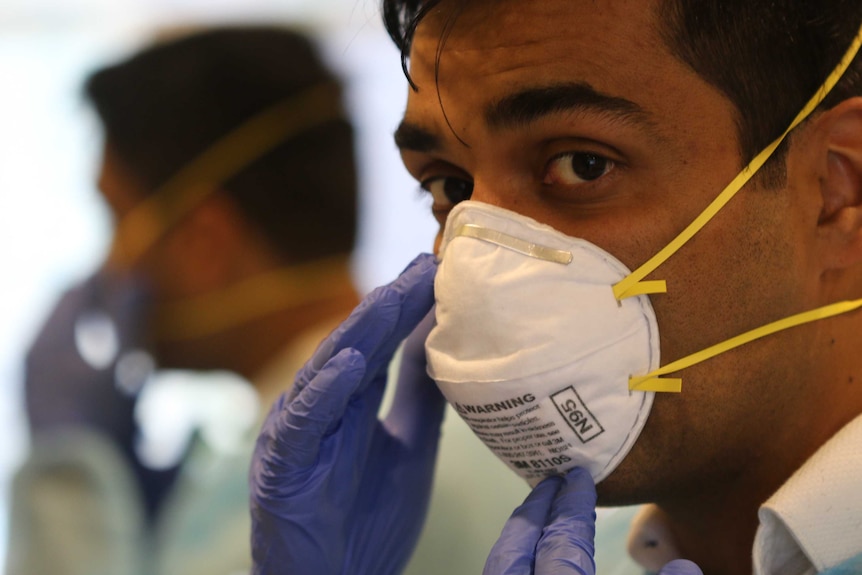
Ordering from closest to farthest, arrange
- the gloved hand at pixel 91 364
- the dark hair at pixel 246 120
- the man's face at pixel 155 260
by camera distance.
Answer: the dark hair at pixel 246 120
the man's face at pixel 155 260
the gloved hand at pixel 91 364

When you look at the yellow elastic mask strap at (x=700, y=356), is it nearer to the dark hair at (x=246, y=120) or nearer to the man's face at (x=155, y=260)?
the dark hair at (x=246, y=120)

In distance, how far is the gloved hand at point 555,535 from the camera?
3.56 ft

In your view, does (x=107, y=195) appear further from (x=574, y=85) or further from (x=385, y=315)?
(x=574, y=85)

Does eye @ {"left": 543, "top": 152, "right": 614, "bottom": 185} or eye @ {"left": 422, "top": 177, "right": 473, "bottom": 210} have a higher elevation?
eye @ {"left": 422, "top": 177, "right": 473, "bottom": 210}

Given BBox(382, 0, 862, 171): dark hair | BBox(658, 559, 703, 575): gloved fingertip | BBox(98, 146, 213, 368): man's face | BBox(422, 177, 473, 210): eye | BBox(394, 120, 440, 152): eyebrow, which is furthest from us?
BBox(98, 146, 213, 368): man's face

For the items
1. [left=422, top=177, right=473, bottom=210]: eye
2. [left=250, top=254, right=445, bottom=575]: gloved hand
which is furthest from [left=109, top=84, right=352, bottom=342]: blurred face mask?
[left=422, top=177, right=473, bottom=210]: eye

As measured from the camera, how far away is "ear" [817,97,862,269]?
119cm

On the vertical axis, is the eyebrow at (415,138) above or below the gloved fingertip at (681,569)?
above

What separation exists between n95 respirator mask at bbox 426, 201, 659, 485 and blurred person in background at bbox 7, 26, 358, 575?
4.25 ft

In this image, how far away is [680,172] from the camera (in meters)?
1.17

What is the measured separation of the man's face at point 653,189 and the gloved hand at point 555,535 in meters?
0.07

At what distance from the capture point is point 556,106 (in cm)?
118

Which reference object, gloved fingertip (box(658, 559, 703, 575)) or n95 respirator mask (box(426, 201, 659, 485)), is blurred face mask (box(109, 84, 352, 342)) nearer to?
n95 respirator mask (box(426, 201, 659, 485))

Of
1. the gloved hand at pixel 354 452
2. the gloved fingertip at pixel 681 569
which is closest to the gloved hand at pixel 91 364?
the gloved hand at pixel 354 452
